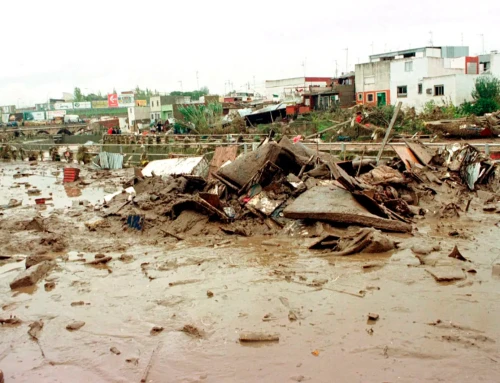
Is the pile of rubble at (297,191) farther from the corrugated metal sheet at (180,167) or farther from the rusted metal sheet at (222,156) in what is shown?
the rusted metal sheet at (222,156)

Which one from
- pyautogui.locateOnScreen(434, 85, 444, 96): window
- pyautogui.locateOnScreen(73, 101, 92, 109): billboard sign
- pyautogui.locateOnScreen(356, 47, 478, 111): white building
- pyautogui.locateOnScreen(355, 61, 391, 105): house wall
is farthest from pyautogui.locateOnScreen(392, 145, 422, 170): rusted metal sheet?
pyautogui.locateOnScreen(73, 101, 92, 109): billboard sign

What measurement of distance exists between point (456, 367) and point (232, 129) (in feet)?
112

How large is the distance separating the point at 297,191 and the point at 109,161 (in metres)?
14.2

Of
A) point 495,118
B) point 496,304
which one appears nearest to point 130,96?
point 495,118

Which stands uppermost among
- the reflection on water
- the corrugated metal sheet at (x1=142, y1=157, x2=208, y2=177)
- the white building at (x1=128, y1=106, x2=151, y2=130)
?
the white building at (x1=128, y1=106, x2=151, y2=130)

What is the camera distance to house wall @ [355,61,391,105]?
44125 mm

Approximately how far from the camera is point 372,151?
1648 cm

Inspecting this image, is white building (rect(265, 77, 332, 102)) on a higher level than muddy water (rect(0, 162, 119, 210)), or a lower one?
higher

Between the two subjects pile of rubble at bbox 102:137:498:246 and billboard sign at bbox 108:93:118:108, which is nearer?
pile of rubble at bbox 102:137:498:246

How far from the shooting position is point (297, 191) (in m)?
9.84

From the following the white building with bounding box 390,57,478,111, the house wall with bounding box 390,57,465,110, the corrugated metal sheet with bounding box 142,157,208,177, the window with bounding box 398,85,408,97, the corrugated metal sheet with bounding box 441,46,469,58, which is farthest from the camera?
the corrugated metal sheet with bounding box 441,46,469,58

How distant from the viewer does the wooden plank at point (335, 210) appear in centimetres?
826

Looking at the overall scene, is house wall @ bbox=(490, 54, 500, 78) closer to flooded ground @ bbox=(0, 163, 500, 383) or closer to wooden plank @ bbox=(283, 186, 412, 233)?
flooded ground @ bbox=(0, 163, 500, 383)

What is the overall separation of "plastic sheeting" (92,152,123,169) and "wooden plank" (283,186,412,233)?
46.6ft
